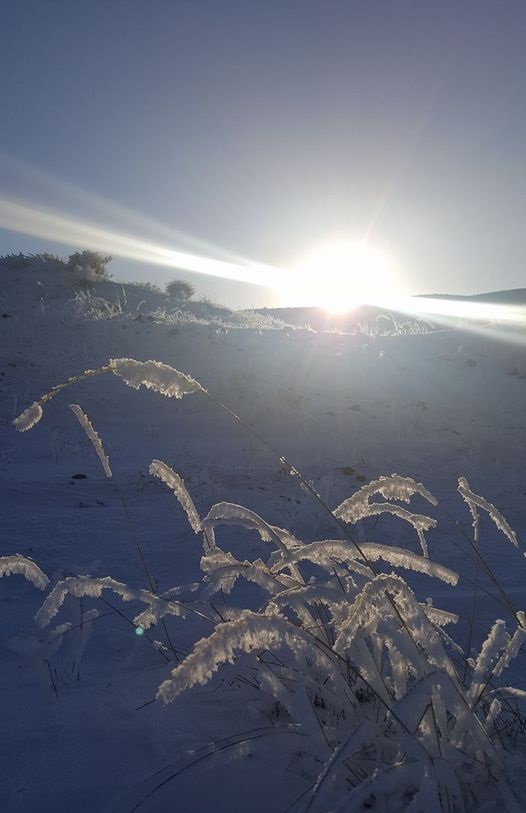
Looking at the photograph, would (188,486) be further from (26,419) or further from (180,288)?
(180,288)

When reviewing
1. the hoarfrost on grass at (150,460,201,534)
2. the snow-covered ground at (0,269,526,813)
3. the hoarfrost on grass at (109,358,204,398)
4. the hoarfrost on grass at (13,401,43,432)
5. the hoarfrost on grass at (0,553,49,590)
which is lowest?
the snow-covered ground at (0,269,526,813)

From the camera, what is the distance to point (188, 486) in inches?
164

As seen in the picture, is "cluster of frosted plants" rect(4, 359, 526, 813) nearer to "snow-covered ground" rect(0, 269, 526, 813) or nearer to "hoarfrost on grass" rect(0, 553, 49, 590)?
"hoarfrost on grass" rect(0, 553, 49, 590)

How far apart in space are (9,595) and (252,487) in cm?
238

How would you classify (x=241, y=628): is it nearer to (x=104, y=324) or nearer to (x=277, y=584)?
(x=277, y=584)

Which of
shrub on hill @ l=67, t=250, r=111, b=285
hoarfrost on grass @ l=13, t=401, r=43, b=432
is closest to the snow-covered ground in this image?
hoarfrost on grass @ l=13, t=401, r=43, b=432

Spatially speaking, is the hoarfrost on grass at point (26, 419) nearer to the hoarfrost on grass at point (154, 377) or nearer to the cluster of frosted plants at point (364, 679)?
the cluster of frosted plants at point (364, 679)

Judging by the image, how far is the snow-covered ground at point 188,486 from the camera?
1134 millimetres

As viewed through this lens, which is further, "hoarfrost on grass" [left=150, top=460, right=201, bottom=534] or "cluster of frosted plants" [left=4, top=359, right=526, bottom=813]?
"hoarfrost on grass" [left=150, top=460, right=201, bottom=534]

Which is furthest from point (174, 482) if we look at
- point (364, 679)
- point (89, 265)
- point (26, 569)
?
point (89, 265)

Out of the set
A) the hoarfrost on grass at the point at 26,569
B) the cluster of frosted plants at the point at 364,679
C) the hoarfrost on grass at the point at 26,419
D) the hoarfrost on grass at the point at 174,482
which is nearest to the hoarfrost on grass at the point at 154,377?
the cluster of frosted plants at the point at 364,679

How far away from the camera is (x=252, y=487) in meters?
4.40

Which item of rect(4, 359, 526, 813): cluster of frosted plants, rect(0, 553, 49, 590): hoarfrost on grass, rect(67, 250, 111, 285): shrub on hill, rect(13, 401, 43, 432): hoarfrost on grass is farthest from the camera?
rect(67, 250, 111, 285): shrub on hill

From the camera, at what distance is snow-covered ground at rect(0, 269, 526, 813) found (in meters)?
1.13
